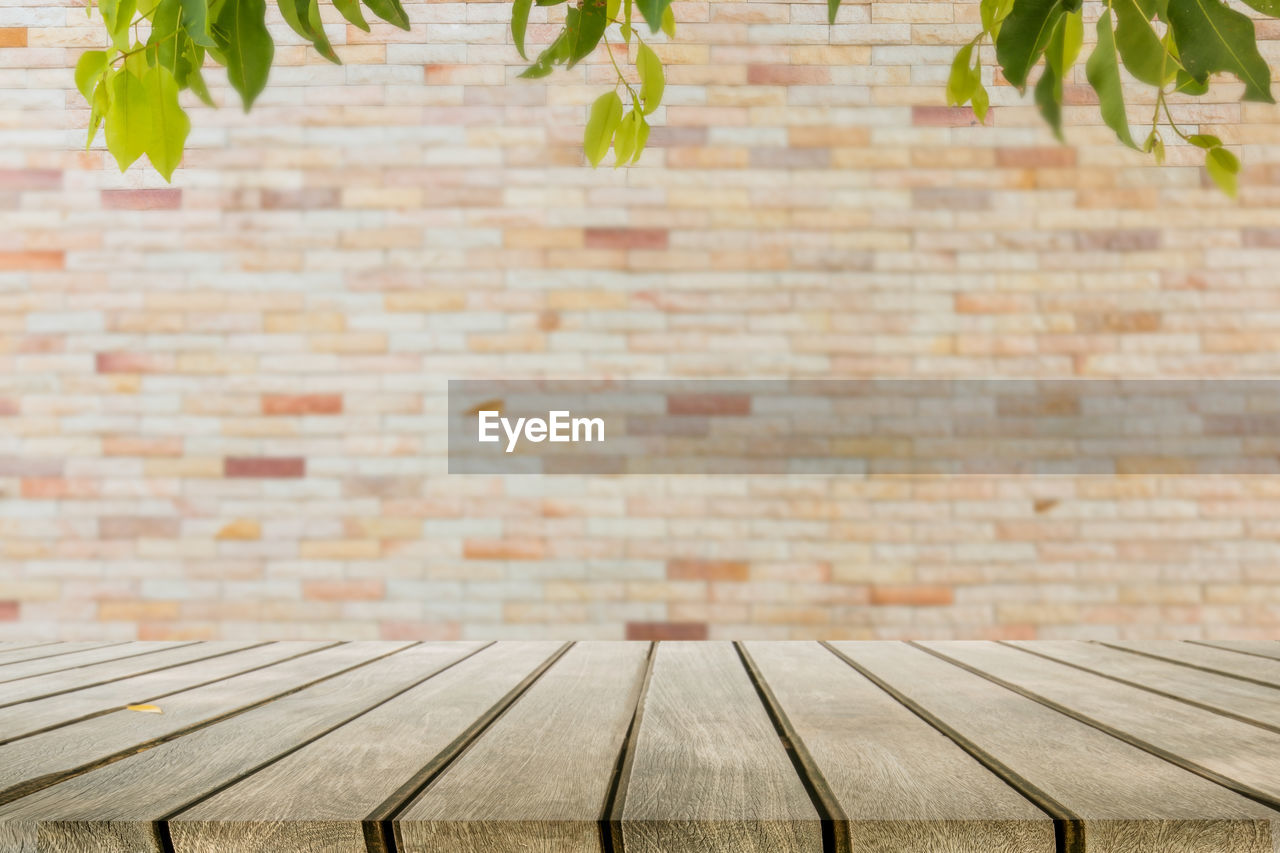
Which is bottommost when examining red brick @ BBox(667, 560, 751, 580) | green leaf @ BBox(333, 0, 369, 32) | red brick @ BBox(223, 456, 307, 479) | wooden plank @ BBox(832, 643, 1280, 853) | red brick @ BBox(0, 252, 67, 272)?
red brick @ BBox(667, 560, 751, 580)

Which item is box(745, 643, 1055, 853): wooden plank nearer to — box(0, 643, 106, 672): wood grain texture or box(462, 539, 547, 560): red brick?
box(0, 643, 106, 672): wood grain texture

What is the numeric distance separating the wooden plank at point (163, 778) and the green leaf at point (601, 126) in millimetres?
601

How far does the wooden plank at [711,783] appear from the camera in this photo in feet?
1.85

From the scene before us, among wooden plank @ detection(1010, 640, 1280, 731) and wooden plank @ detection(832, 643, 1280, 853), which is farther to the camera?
wooden plank @ detection(1010, 640, 1280, 731)

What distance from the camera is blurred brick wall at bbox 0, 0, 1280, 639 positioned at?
2441mm

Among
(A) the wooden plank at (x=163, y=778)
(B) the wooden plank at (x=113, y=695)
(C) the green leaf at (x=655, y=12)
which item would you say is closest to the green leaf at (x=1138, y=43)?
(C) the green leaf at (x=655, y=12)

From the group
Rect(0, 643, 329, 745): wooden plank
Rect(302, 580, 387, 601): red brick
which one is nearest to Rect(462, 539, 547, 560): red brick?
Rect(302, 580, 387, 601): red brick

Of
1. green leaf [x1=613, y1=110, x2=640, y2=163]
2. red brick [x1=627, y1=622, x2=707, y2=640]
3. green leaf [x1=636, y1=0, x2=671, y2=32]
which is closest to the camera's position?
green leaf [x1=636, y1=0, x2=671, y2=32]

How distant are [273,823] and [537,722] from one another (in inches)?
12.6

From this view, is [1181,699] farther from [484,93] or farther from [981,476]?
[484,93]

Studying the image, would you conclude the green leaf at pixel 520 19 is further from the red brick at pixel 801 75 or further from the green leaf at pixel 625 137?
the red brick at pixel 801 75

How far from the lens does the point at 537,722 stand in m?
0.86

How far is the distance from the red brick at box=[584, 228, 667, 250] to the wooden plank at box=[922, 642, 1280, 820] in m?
1.59

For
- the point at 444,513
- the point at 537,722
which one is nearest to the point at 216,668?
the point at 537,722
